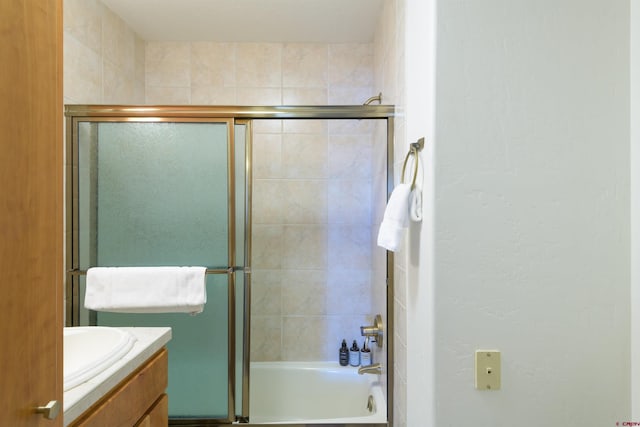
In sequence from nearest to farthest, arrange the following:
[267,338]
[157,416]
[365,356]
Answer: [157,416] → [365,356] → [267,338]

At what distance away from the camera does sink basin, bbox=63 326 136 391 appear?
0.90 meters

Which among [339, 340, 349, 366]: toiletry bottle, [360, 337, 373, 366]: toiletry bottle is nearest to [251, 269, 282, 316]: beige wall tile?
[339, 340, 349, 366]: toiletry bottle

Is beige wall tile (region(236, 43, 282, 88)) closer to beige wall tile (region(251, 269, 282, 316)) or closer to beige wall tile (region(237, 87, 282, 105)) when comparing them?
beige wall tile (region(237, 87, 282, 105))

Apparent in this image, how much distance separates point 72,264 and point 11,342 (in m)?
1.29

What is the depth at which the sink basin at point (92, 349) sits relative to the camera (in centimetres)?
90

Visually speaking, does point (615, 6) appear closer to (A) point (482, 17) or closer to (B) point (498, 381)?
(A) point (482, 17)

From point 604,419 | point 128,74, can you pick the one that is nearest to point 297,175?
point 128,74

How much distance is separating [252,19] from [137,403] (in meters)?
2.04

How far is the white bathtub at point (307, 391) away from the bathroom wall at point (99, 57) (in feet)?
6.19

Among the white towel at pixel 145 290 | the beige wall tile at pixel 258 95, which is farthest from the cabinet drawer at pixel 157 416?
the beige wall tile at pixel 258 95

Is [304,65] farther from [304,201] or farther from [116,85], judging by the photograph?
[116,85]

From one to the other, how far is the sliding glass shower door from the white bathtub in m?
0.68

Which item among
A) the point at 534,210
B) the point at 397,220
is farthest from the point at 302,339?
the point at 534,210

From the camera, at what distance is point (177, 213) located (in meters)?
1.67
